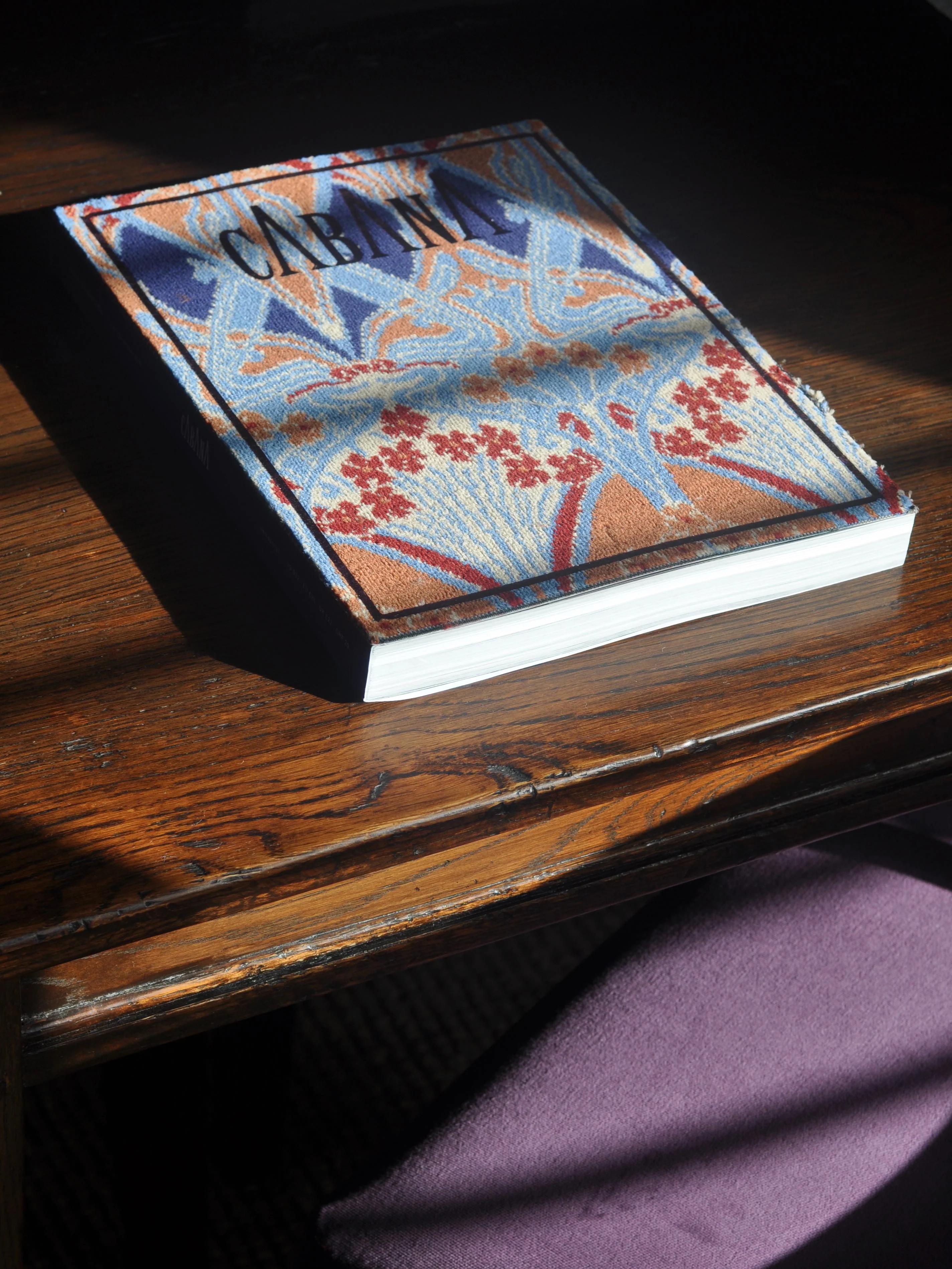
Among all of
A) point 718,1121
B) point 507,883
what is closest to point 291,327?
point 507,883

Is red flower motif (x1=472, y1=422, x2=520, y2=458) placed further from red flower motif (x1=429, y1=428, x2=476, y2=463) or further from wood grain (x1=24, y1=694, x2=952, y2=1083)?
wood grain (x1=24, y1=694, x2=952, y2=1083)

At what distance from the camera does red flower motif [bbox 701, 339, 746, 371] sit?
64cm

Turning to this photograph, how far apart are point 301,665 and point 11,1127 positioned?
220 millimetres

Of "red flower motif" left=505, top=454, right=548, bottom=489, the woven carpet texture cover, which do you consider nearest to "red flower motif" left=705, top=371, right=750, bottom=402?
the woven carpet texture cover

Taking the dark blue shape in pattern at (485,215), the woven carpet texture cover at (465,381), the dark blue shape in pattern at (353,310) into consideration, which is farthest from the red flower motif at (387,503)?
the dark blue shape in pattern at (485,215)

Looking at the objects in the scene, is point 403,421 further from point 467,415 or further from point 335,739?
point 335,739

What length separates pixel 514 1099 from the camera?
665 mm

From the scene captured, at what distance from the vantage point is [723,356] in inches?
25.5

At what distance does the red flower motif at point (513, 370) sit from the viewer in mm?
625

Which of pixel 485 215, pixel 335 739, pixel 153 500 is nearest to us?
pixel 335 739

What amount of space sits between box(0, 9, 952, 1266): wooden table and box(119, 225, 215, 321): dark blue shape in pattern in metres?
0.06

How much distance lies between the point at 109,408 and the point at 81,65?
0.45 meters

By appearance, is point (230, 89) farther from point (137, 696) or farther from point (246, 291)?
point (137, 696)

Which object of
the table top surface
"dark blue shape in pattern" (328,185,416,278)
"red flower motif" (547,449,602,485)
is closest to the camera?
the table top surface
